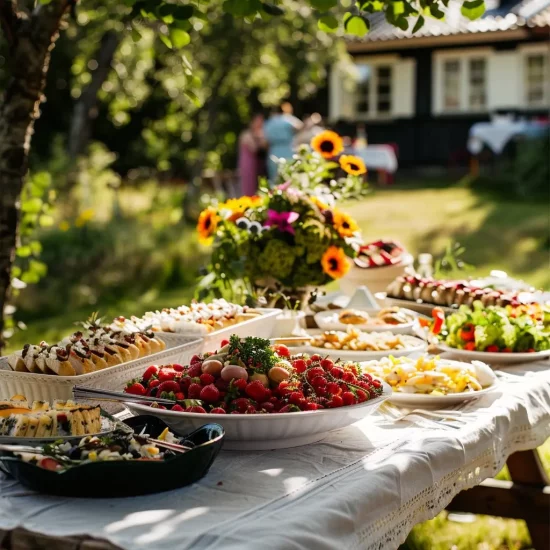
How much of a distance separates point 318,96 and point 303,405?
18.7 m

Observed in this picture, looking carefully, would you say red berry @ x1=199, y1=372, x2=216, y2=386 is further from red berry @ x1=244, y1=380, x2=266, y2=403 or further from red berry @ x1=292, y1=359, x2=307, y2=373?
red berry @ x1=292, y1=359, x2=307, y2=373

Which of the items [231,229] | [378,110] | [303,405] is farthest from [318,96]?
[303,405]

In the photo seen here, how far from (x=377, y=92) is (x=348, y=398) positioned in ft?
60.3

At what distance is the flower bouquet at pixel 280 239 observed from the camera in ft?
11.1

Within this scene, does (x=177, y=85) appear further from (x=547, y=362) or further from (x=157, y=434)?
(x=157, y=434)

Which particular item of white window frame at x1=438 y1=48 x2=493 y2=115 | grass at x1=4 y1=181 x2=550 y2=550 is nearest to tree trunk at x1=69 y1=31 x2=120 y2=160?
grass at x1=4 y1=181 x2=550 y2=550

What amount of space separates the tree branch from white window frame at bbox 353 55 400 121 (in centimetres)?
1677

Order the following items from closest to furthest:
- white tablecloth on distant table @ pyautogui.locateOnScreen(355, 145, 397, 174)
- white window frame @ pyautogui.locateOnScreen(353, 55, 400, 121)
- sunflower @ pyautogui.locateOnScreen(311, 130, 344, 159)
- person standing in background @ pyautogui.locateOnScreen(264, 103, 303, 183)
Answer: sunflower @ pyautogui.locateOnScreen(311, 130, 344, 159) < person standing in background @ pyautogui.locateOnScreen(264, 103, 303, 183) < white tablecloth on distant table @ pyautogui.locateOnScreen(355, 145, 397, 174) < white window frame @ pyautogui.locateOnScreen(353, 55, 400, 121)

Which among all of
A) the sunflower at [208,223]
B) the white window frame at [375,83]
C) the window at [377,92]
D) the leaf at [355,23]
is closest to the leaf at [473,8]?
the leaf at [355,23]

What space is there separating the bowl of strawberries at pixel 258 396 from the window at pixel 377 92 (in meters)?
18.1

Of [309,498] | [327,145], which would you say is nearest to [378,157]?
[327,145]

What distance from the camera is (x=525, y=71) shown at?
741 inches

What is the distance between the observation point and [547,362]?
2.92 m

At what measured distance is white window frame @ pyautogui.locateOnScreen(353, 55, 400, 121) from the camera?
19562 millimetres
